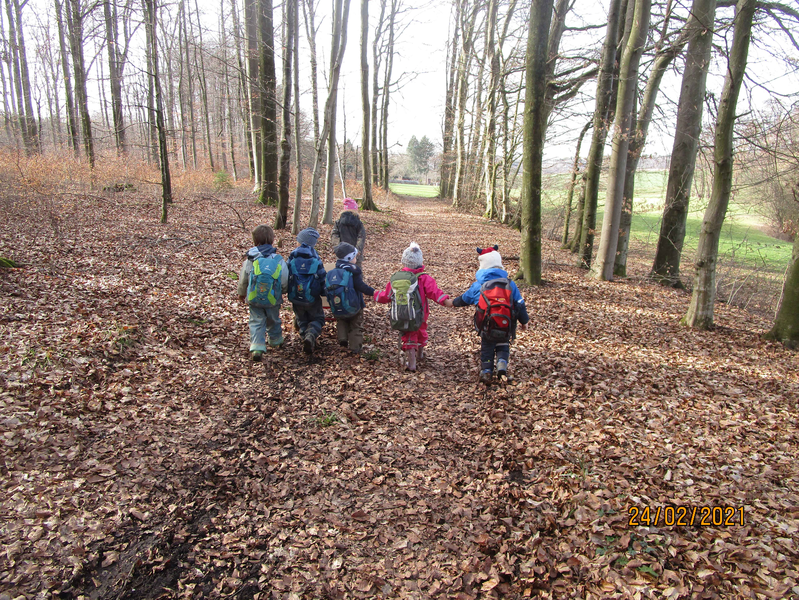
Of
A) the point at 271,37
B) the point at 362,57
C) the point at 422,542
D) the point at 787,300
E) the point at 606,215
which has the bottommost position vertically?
the point at 422,542

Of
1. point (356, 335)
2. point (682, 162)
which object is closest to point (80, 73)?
point (356, 335)

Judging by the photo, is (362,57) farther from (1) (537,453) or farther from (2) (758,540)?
(2) (758,540)

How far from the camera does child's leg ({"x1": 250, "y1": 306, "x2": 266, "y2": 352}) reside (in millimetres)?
5891

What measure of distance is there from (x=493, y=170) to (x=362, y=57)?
8849 millimetres

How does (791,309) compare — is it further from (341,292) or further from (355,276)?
(341,292)

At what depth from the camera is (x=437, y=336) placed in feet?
24.9

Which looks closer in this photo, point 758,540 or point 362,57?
point 758,540

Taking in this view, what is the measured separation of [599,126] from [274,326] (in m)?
9.95

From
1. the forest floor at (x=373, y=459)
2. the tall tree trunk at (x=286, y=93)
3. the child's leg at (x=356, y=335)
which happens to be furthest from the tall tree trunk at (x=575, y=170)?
the child's leg at (x=356, y=335)

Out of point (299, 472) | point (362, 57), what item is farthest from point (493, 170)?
point (299, 472)

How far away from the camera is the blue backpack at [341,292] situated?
6129 millimetres

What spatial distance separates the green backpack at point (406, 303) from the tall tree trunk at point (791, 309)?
229 inches

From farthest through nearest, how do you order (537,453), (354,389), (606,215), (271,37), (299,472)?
(271,37) → (606,215) → (354,389) → (537,453) → (299,472)

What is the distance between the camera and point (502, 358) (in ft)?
18.8
